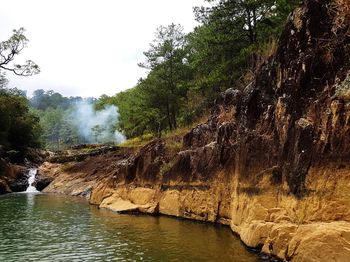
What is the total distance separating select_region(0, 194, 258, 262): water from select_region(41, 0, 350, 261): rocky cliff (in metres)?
1.22

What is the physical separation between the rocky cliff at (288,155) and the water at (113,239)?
4.01 feet

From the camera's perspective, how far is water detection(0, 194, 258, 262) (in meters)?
16.0

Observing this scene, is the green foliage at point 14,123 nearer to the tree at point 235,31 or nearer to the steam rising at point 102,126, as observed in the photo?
the steam rising at point 102,126

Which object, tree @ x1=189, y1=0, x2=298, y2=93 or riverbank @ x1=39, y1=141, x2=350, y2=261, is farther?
tree @ x1=189, y1=0, x2=298, y2=93

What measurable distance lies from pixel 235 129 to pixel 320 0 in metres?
7.88

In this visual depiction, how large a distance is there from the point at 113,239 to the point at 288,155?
9182 millimetres

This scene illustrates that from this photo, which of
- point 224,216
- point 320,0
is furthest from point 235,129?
point 320,0

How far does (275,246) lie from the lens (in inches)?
558

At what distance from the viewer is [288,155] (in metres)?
15.4

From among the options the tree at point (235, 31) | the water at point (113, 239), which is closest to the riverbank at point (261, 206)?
the water at point (113, 239)

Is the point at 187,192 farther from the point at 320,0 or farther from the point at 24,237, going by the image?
the point at 320,0

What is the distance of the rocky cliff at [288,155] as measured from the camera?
12789 mm

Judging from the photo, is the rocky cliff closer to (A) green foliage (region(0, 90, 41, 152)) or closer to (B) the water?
(B) the water

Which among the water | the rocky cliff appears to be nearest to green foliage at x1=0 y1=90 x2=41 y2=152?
the water
